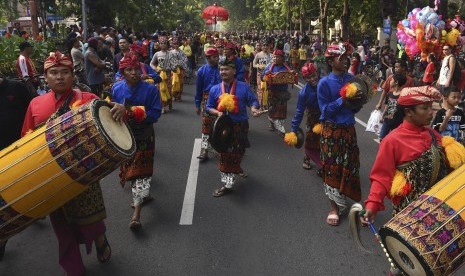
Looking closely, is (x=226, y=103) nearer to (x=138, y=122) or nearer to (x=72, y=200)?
(x=138, y=122)

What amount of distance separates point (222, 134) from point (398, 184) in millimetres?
2440

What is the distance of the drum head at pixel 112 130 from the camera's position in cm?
301

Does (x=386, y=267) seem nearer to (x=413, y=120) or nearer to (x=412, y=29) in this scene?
(x=413, y=120)

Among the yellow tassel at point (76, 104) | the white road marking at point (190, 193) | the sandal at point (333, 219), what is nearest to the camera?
the yellow tassel at point (76, 104)

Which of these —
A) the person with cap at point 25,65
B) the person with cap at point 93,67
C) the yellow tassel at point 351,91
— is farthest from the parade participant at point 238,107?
the person with cap at point 93,67

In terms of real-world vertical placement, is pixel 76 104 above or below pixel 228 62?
below

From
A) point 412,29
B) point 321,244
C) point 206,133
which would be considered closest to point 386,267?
point 321,244

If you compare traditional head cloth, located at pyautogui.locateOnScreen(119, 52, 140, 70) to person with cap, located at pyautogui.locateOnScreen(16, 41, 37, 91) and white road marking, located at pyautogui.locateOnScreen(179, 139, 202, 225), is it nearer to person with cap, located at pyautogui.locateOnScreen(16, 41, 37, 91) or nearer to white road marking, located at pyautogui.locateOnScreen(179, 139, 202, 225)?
white road marking, located at pyautogui.locateOnScreen(179, 139, 202, 225)

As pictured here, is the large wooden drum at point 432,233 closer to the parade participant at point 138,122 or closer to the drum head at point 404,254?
the drum head at point 404,254

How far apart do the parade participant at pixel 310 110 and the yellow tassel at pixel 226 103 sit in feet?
2.59

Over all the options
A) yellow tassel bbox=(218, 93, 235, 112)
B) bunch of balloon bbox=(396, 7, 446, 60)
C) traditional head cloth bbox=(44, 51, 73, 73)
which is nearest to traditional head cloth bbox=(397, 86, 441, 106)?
yellow tassel bbox=(218, 93, 235, 112)

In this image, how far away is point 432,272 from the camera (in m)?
2.29

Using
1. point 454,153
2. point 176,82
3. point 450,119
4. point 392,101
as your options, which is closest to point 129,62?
point 454,153

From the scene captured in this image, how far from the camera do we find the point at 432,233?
235 cm
